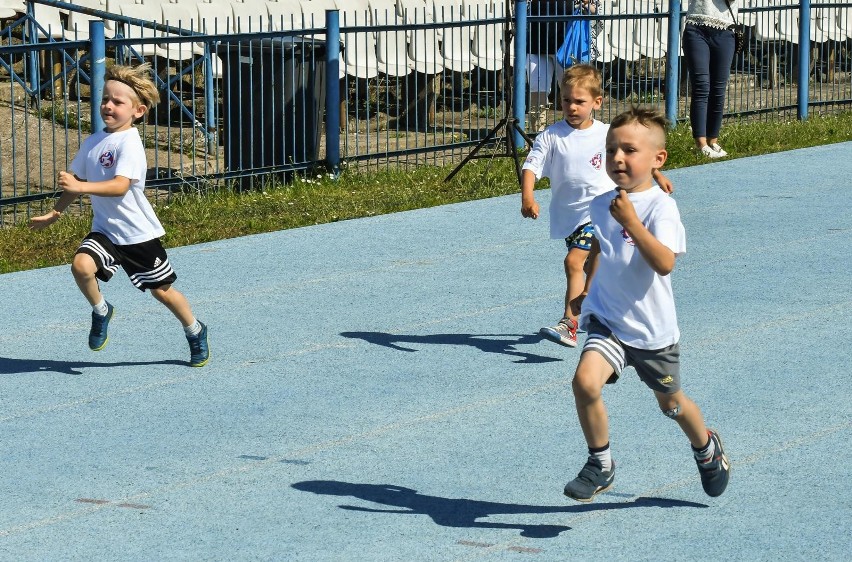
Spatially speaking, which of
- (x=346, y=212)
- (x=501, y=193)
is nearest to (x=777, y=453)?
(x=346, y=212)

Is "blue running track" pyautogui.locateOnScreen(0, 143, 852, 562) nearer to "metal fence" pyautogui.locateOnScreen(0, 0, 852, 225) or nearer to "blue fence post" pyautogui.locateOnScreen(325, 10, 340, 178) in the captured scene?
"metal fence" pyautogui.locateOnScreen(0, 0, 852, 225)

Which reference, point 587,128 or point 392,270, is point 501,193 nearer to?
point 392,270

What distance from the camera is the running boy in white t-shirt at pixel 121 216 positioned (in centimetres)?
665

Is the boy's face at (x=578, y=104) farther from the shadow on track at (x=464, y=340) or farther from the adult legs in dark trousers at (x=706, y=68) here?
the adult legs in dark trousers at (x=706, y=68)

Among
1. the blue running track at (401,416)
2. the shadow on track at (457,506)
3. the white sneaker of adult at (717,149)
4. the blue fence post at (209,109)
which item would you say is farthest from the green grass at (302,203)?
the shadow on track at (457,506)

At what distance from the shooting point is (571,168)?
719cm

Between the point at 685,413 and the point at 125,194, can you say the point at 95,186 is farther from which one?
the point at 685,413

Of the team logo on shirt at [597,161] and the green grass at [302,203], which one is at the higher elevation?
the team logo on shirt at [597,161]

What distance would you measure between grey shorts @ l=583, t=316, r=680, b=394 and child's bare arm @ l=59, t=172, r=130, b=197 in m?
2.57

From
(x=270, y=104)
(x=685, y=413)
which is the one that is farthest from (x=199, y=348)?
(x=270, y=104)

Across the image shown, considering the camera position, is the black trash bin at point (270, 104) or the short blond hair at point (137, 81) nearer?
the short blond hair at point (137, 81)

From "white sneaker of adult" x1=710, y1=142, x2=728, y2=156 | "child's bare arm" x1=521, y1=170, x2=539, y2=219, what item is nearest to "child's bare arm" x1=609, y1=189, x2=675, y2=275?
"child's bare arm" x1=521, y1=170, x2=539, y2=219

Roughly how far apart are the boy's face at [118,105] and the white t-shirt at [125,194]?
5cm

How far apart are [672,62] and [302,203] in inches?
232
